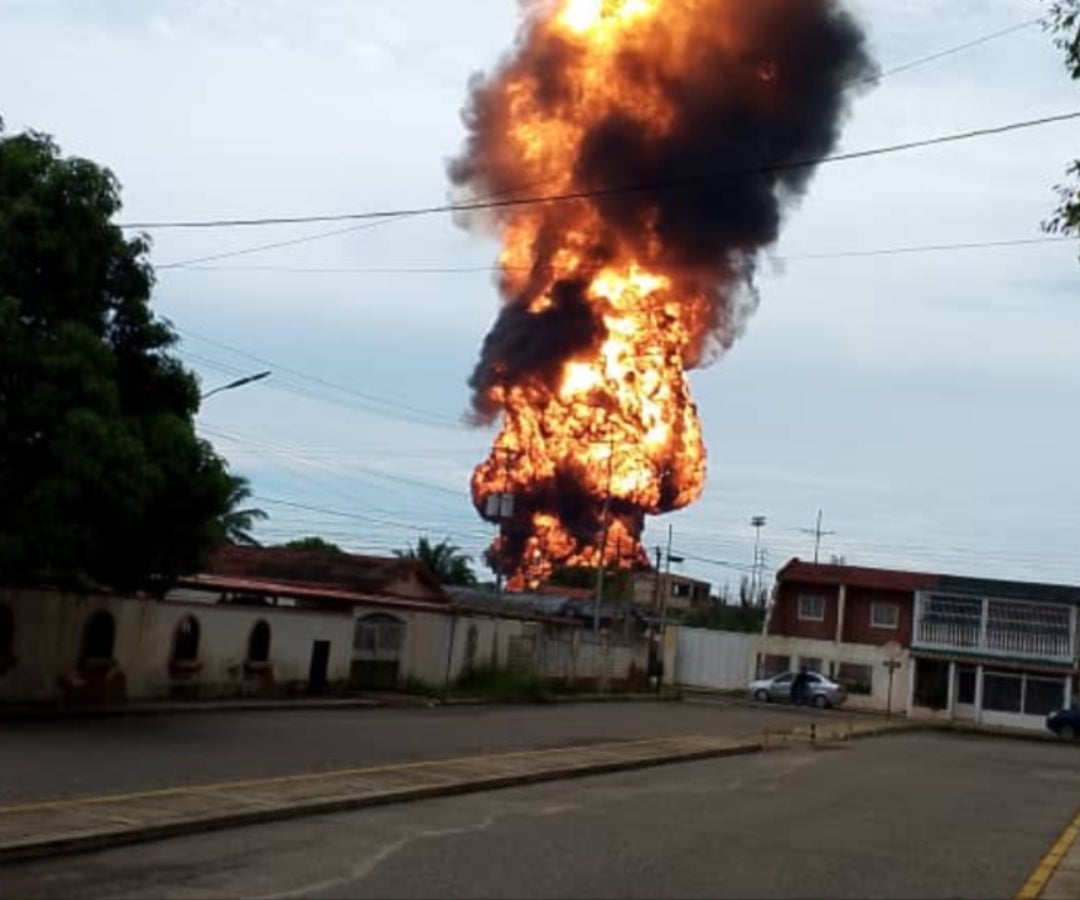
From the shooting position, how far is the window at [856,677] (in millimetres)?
63562

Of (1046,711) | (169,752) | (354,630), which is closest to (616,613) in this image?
(1046,711)

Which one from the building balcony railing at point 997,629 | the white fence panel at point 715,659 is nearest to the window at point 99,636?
the white fence panel at point 715,659

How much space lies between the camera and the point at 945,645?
63.1 metres

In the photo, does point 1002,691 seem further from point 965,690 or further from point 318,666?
point 318,666

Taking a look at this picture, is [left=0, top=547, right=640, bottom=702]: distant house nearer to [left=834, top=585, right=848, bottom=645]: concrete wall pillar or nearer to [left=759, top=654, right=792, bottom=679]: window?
[left=759, top=654, right=792, bottom=679]: window

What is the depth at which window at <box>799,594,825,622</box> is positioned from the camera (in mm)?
67250

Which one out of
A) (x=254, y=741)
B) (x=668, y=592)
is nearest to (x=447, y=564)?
(x=668, y=592)

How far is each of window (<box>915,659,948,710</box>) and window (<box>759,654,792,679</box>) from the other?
5751mm

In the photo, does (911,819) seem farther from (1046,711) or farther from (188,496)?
(1046,711)

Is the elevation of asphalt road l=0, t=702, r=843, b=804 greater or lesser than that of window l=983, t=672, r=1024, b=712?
lesser

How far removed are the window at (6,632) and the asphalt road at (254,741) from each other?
172 centimetres

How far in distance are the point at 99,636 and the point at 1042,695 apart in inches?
1854

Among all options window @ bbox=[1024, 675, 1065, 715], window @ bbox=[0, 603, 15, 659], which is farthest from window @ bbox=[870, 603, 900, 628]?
window @ bbox=[0, 603, 15, 659]

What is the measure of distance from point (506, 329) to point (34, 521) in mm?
48834
